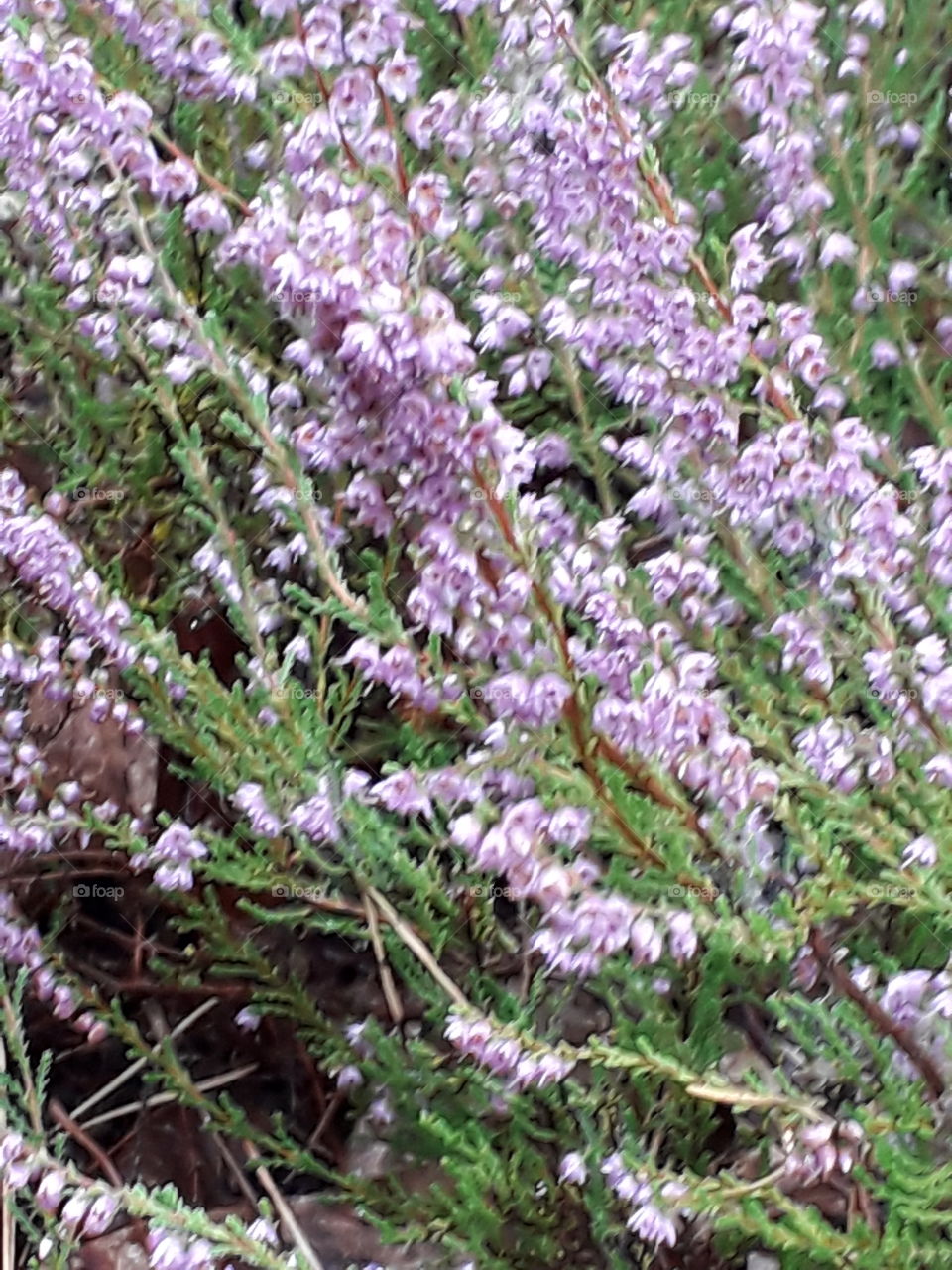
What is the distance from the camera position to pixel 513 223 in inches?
67.2

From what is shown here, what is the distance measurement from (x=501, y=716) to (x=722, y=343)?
49 centimetres

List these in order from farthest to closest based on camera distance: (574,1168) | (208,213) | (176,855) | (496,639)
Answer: (176,855) < (208,213) < (574,1168) < (496,639)

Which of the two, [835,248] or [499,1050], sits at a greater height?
[835,248]

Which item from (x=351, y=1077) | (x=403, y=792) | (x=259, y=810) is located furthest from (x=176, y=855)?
(x=403, y=792)

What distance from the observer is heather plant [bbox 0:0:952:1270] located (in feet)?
3.92

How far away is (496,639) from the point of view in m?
1.17

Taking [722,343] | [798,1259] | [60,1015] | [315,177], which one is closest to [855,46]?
[722,343]

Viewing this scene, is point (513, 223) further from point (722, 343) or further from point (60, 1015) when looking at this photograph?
point (60, 1015)

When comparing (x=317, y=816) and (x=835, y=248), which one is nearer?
(x=317, y=816)

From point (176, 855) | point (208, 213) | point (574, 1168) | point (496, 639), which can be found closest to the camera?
point (496, 639)

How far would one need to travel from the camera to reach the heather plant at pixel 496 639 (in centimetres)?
119

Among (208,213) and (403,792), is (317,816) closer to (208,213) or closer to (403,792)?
(403,792)

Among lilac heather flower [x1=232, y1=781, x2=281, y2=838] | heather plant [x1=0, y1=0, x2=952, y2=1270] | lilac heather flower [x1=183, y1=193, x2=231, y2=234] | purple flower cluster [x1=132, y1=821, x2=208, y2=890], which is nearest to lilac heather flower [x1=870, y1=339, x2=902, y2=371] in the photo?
heather plant [x1=0, y1=0, x2=952, y2=1270]

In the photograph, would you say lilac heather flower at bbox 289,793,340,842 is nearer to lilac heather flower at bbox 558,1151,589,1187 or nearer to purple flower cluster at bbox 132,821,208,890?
purple flower cluster at bbox 132,821,208,890
